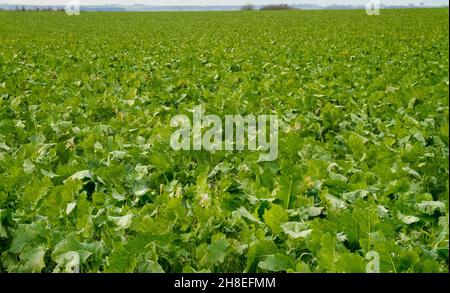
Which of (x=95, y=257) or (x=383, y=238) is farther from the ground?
(x=383, y=238)

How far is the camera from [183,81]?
27.0ft

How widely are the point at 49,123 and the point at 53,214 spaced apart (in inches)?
95.5

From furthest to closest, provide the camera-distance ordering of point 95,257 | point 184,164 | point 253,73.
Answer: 1. point 253,73
2. point 184,164
3. point 95,257

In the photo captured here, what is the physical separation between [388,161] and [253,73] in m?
5.67

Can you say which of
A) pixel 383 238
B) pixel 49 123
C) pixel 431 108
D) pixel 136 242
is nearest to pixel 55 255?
pixel 136 242

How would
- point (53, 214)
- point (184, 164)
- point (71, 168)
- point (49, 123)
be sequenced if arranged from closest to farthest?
point (53, 214) → point (71, 168) → point (184, 164) → point (49, 123)

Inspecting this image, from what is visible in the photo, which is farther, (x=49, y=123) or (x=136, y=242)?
(x=49, y=123)

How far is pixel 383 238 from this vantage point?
7.96ft

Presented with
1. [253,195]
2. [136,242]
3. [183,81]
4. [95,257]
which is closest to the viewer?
[136,242]
